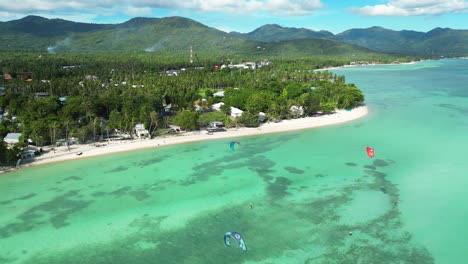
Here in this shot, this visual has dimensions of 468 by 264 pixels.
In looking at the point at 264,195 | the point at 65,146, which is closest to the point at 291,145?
the point at 264,195

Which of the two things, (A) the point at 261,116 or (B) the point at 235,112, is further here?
(B) the point at 235,112

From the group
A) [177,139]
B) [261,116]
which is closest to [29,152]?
[177,139]

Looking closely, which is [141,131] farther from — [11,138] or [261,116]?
[261,116]

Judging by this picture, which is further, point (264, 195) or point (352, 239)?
point (264, 195)

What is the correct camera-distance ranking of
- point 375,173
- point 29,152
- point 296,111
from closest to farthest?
point 375,173 → point 29,152 → point 296,111

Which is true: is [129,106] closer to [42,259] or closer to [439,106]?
[42,259]

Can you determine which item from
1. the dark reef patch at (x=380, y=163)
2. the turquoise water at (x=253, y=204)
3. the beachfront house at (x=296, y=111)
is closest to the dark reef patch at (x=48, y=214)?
the turquoise water at (x=253, y=204)

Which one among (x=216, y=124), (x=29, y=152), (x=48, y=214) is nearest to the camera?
(x=48, y=214)

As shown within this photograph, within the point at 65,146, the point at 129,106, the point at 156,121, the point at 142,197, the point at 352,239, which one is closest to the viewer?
the point at 352,239
